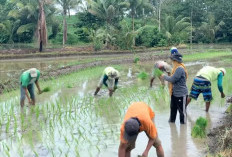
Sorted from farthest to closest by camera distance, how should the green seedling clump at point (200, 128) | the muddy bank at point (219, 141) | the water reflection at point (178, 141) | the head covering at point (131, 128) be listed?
the green seedling clump at point (200, 128), the water reflection at point (178, 141), the muddy bank at point (219, 141), the head covering at point (131, 128)

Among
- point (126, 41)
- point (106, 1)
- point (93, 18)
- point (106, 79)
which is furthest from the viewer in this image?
point (93, 18)

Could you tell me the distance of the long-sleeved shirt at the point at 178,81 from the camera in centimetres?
570

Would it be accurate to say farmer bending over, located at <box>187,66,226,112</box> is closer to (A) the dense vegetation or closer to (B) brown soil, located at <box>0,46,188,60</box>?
(B) brown soil, located at <box>0,46,188,60</box>

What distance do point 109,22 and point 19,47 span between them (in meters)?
7.65

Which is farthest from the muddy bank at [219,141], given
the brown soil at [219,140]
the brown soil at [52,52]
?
the brown soil at [52,52]

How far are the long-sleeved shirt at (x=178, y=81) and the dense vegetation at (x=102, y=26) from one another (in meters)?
19.0

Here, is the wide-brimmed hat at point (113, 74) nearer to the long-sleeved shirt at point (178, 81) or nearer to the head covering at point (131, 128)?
the long-sleeved shirt at point (178, 81)

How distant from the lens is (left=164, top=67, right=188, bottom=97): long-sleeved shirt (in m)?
5.70

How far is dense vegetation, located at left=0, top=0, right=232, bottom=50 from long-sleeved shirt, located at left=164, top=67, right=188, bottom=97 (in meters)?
19.0

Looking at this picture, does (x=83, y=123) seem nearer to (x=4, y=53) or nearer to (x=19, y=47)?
(x=4, y=53)

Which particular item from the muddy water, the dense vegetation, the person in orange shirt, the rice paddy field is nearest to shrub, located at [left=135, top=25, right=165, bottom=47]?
the dense vegetation

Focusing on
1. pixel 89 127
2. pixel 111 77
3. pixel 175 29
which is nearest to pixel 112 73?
pixel 111 77

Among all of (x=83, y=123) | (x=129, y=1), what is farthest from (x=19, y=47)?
(x=83, y=123)

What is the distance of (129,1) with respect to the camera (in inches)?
1107
